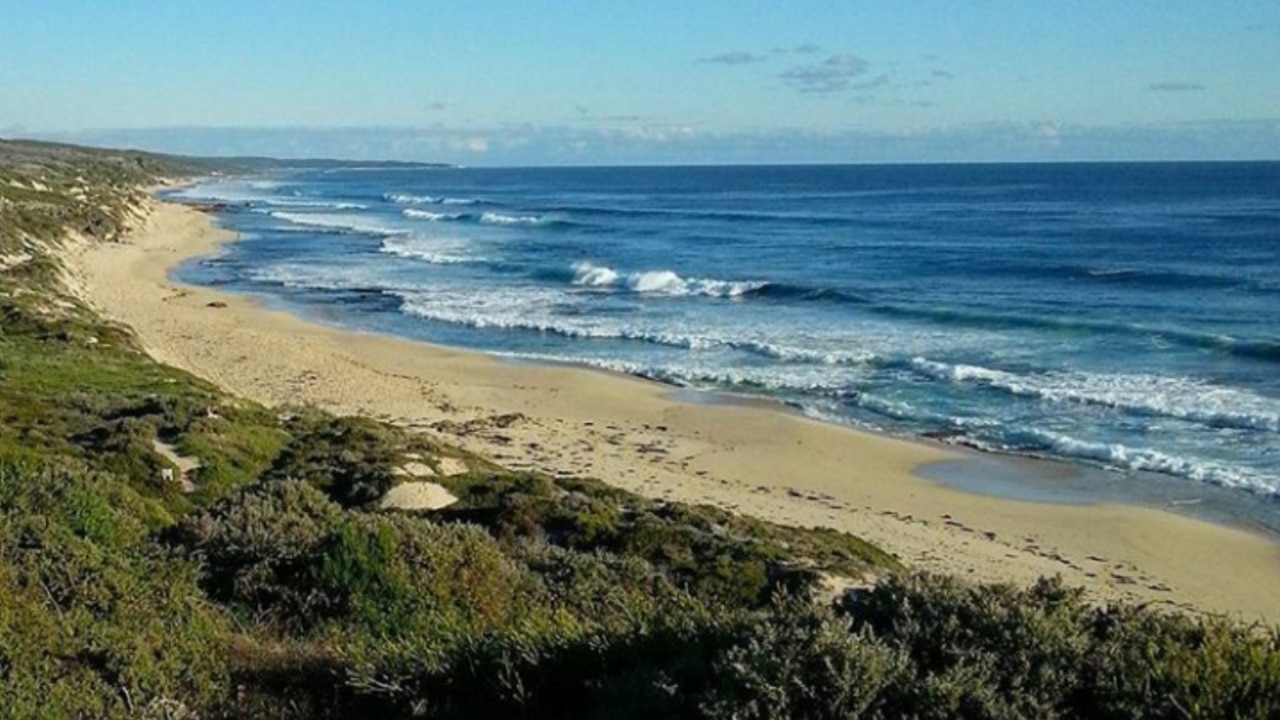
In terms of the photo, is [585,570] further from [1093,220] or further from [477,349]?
[1093,220]

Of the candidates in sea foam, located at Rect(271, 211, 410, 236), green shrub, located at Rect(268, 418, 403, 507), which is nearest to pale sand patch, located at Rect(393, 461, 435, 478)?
green shrub, located at Rect(268, 418, 403, 507)

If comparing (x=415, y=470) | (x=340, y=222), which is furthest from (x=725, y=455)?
(x=340, y=222)

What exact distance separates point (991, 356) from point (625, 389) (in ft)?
29.8

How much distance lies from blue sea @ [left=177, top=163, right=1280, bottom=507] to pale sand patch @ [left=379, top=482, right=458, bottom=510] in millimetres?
10239

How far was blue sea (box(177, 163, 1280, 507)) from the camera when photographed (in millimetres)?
22703

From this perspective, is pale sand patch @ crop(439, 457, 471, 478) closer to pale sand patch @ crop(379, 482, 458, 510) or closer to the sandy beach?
pale sand patch @ crop(379, 482, 458, 510)

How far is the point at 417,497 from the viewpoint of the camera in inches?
557

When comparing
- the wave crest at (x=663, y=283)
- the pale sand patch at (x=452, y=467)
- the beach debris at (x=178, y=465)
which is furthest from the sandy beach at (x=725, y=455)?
the wave crest at (x=663, y=283)

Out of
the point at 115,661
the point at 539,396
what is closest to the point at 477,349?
the point at 539,396

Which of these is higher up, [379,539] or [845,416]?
[379,539]

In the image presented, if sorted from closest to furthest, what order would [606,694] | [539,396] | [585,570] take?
1. [606,694]
2. [585,570]
3. [539,396]

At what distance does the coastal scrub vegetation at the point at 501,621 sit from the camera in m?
4.26

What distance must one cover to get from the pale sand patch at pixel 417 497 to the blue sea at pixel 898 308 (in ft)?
33.6

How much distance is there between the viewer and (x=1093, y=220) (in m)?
73.6
